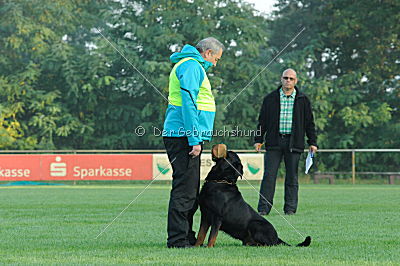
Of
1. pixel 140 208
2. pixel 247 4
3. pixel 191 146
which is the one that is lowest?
pixel 140 208

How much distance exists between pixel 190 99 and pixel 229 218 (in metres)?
1.04

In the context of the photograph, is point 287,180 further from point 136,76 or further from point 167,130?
point 136,76

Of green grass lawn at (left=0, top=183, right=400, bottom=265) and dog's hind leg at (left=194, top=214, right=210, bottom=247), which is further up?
dog's hind leg at (left=194, top=214, right=210, bottom=247)

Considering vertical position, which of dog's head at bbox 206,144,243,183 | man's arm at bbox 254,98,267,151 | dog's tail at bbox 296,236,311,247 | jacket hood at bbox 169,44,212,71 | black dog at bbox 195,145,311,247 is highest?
jacket hood at bbox 169,44,212,71

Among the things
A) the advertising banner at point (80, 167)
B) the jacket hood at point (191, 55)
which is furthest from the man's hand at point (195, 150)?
the advertising banner at point (80, 167)

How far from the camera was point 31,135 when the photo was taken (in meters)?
30.2

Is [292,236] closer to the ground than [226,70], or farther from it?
closer to the ground

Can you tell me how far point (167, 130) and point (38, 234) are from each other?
6.81 ft

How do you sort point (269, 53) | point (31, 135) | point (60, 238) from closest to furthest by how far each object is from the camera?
point (60, 238) → point (31, 135) → point (269, 53)

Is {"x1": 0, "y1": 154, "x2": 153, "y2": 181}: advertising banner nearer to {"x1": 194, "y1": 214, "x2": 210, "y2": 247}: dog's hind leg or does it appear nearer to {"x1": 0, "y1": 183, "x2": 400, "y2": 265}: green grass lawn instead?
{"x1": 0, "y1": 183, "x2": 400, "y2": 265}: green grass lawn

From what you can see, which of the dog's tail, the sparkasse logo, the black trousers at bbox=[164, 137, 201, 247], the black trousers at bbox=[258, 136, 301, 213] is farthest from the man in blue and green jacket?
the sparkasse logo

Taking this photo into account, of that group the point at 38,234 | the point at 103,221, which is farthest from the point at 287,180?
the point at 38,234

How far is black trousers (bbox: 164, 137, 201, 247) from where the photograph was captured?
6.38 meters

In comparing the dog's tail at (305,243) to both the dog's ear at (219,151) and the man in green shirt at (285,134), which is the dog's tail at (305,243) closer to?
the dog's ear at (219,151)
